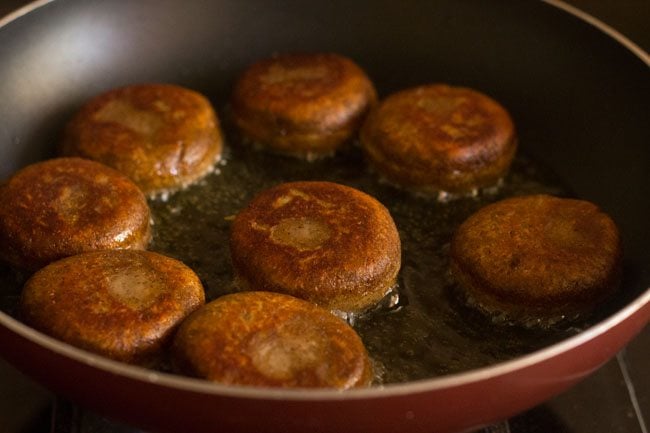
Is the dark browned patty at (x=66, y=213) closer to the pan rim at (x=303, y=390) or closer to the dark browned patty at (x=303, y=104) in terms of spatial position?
the dark browned patty at (x=303, y=104)

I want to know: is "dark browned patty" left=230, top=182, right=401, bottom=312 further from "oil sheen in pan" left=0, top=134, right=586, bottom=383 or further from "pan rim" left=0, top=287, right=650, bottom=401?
"pan rim" left=0, top=287, right=650, bottom=401

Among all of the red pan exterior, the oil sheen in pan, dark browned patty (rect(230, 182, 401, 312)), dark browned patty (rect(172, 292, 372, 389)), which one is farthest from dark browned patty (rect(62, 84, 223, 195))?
the red pan exterior

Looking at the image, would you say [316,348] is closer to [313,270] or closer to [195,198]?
[313,270]

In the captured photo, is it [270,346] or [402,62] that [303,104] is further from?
[270,346]

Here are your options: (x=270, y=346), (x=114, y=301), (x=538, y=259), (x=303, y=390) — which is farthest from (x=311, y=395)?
(x=538, y=259)

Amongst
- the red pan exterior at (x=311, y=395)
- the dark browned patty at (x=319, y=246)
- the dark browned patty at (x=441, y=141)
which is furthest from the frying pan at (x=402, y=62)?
the dark browned patty at (x=319, y=246)

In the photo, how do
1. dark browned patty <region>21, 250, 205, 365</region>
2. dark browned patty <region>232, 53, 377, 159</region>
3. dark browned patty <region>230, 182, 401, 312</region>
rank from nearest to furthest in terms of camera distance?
dark browned patty <region>21, 250, 205, 365</region>, dark browned patty <region>230, 182, 401, 312</region>, dark browned patty <region>232, 53, 377, 159</region>
